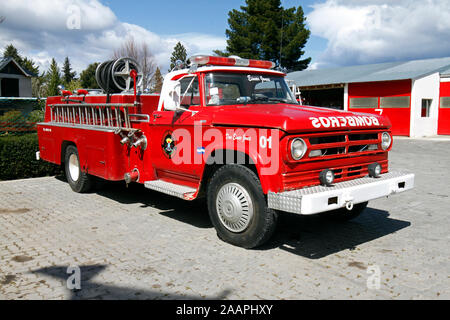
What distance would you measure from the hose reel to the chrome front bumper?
12.9 feet

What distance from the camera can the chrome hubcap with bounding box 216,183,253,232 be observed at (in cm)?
482

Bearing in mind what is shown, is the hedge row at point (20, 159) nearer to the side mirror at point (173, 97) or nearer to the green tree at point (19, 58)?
the side mirror at point (173, 97)

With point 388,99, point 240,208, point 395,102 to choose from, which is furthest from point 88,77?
point 240,208

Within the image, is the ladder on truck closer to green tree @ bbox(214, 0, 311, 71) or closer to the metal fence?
the metal fence

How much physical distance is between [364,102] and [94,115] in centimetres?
2043

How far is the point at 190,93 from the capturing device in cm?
580

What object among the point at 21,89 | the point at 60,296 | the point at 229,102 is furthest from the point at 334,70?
the point at 60,296

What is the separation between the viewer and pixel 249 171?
4.72 m

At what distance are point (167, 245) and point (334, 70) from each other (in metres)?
28.1

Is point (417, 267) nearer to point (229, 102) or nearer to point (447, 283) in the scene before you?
point (447, 283)

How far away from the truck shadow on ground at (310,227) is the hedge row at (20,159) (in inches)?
137

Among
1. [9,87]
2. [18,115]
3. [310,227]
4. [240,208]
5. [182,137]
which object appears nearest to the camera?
[240,208]

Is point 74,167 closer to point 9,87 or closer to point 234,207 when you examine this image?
point 234,207

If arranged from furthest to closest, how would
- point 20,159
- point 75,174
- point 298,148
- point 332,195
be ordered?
point 20,159 → point 75,174 → point 298,148 → point 332,195
